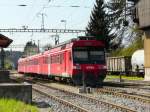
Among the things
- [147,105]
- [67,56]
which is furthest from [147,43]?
[147,105]

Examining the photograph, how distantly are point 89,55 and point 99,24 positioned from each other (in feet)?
150

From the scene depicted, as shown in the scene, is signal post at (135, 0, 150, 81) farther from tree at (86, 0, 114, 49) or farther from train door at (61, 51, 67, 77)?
tree at (86, 0, 114, 49)

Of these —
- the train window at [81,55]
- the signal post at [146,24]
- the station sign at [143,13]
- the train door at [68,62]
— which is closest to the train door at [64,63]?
the train door at [68,62]

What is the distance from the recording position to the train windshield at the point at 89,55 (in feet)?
104

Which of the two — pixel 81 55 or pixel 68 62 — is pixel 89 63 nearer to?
pixel 81 55

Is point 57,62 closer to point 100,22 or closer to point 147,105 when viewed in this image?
point 147,105

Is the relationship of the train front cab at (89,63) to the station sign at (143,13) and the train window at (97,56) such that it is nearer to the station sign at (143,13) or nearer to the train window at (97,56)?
the train window at (97,56)

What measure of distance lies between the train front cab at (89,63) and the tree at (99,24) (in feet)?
145

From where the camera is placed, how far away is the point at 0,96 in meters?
19.8

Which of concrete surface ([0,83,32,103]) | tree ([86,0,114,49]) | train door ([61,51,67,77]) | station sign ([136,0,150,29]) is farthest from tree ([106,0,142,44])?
concrete surface ([0,83,32,103])

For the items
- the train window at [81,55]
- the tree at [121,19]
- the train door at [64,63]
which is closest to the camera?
the train window at [81,55]

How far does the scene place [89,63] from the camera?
3159 cm

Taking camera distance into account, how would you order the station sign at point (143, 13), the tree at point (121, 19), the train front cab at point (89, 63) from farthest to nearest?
the tree at point (121, 19), the station sign at point (143, 13), the train front cab at point (89, 63)

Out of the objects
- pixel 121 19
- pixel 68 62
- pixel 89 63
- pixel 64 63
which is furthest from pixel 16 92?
pixel 121 19
